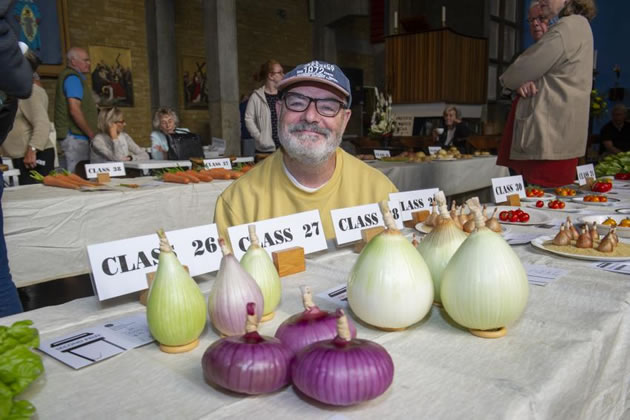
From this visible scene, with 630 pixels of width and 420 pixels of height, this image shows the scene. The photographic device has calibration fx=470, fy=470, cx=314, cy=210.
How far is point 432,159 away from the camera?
4926 mm

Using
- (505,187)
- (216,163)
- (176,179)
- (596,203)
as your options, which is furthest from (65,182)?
(596,203)

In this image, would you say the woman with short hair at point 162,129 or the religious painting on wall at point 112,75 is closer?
the woman with short hair at point 162,129

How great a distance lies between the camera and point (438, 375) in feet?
2.17

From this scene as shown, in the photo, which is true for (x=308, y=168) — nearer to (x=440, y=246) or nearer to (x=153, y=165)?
(x=440, y=246)

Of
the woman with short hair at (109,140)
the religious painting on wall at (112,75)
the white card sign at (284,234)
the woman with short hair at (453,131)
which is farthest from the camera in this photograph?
the religious painting on wall at (112,75)

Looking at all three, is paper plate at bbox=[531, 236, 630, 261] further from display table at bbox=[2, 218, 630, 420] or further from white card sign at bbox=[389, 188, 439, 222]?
white card sign at bbox=[389, 188, 439, 222]

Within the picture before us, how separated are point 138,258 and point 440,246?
0.66 metres

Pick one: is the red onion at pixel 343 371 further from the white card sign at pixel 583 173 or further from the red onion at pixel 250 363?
the white card sign at pixel 583 173

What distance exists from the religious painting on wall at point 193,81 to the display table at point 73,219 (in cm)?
735

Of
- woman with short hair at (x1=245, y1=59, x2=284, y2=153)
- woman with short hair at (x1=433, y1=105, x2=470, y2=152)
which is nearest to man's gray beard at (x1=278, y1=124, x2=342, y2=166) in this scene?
woman with short hair at (x1=245, y1=59, x2=284, y2=153)

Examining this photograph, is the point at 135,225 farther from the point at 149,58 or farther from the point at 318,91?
the point at 149,58

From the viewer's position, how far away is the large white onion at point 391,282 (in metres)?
0.74

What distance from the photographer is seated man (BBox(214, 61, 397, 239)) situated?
153 cm

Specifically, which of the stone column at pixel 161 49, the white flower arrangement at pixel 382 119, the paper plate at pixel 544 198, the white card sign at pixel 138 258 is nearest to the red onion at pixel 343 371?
the white card sign at pixel 138 258
